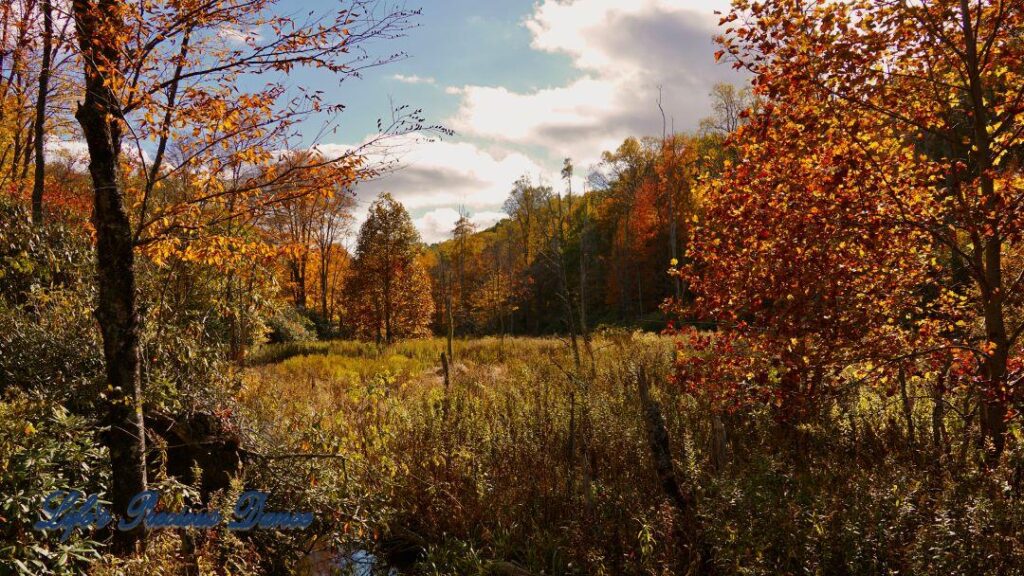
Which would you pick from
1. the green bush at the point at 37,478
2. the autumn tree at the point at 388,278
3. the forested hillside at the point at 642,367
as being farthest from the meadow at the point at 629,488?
the autumn tree at the point at 388,278

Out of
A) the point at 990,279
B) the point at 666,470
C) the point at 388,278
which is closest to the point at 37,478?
the point at 666,470

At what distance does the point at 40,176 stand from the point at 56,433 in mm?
7233

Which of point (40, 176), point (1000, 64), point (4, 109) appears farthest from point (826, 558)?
point (4, 109)

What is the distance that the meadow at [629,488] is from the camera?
3.64m

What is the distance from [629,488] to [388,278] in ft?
66.1

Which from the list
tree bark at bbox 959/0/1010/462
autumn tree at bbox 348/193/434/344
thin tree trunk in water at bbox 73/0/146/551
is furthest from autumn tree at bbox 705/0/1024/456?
autumn tree at bbox 348/193/434/344

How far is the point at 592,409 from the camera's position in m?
6.90

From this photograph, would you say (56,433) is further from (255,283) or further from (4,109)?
(4,109)

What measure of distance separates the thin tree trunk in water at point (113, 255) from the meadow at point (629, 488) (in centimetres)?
172

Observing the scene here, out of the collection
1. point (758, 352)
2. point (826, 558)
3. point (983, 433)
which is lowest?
point (826, 558)

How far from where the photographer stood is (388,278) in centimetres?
2420

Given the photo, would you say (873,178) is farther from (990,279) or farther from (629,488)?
(629,488)

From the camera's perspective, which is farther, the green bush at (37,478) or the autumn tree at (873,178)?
the autumn tree at (873,178)

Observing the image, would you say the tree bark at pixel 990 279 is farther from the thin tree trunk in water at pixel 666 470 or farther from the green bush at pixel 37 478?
the green bush at pixel 37 478
